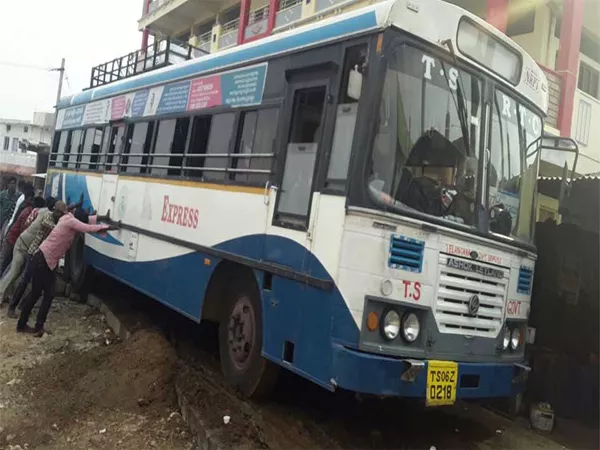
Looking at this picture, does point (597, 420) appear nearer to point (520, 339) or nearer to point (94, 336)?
point (520, 339)

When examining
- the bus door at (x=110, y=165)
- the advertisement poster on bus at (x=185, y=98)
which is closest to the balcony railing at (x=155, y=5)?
the advertisement poster on bus at (x=185, y=98)

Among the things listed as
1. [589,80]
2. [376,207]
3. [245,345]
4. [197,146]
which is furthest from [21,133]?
[376,207]

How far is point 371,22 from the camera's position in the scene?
3883 mm

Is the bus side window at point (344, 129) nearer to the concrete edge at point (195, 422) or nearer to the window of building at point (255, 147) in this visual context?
the window of building at point (255, 147)

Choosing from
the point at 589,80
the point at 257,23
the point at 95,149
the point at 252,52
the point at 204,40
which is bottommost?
the point at 95,149

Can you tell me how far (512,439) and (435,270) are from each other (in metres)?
1.97

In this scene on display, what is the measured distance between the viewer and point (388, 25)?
148 inches

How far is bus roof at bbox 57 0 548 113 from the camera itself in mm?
3863

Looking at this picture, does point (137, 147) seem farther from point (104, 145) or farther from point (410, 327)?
point (410, 327)

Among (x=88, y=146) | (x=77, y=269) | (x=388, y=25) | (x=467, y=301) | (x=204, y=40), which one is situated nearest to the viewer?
(x=388, y=25)

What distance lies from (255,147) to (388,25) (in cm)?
171

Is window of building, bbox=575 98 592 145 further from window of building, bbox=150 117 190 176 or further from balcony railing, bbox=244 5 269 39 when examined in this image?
balcony railing, bbox=244 5 269 39

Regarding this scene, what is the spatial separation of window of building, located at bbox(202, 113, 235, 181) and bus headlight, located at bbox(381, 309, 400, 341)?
233 cm

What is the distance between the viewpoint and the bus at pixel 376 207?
148 inches
